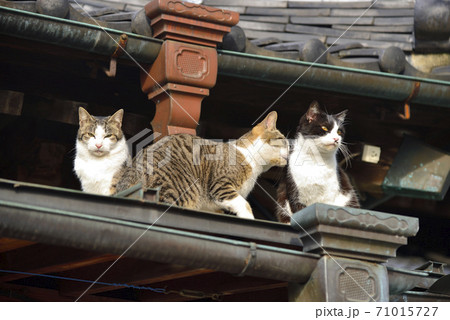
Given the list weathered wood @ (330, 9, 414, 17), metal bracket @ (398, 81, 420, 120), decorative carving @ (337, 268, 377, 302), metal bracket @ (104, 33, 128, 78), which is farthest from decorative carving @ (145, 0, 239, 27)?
decorative carving @ (337, 268, 377, 302)

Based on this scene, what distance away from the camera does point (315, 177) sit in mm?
6500

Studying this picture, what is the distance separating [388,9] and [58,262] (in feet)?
15.5

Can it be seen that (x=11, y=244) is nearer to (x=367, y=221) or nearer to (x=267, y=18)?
(x=367, y=221)

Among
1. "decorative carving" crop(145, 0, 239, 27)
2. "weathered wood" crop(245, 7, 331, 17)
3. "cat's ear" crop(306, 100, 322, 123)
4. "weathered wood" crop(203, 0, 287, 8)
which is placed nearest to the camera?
"decorative carving" crop(145, 0, 239, 27)

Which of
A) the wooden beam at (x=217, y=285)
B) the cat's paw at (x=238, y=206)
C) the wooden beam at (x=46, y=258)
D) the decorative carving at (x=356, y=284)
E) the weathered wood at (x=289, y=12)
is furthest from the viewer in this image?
the weathered wood at (x=289, y=12)

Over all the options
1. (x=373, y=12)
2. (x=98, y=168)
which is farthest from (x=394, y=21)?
(x=98, y=168)

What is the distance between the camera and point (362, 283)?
465cm

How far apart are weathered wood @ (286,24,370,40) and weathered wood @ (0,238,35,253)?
3866 mm

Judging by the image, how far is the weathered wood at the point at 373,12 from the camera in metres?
7.90

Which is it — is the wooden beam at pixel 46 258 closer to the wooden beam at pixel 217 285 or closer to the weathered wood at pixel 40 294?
the weathered wood at pixel 40 294

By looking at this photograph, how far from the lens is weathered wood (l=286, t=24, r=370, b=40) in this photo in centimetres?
762

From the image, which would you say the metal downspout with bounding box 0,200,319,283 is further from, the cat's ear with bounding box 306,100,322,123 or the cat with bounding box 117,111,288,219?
the cat's ear with bounding box 306,100,322,123

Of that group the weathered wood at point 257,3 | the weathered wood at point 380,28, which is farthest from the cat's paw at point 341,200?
the weathered wood at point 257,3

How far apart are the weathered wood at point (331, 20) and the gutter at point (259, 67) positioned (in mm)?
949
